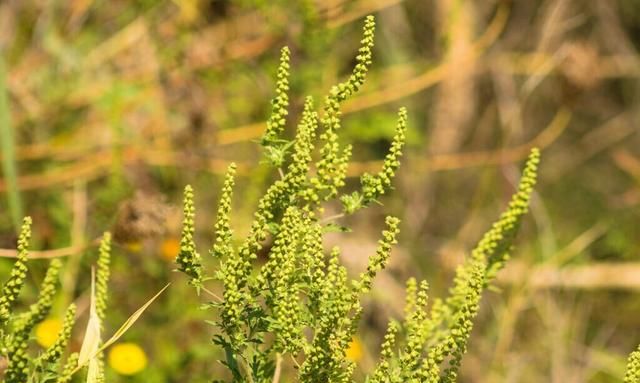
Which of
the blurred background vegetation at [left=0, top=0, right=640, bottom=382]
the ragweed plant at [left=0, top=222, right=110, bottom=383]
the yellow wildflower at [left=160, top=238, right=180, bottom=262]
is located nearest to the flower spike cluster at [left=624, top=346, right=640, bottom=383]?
the ragweed plant at [left=0, top=222, right=110, bottom=383]

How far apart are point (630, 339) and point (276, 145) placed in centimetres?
276

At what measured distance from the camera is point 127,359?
270 centimetres

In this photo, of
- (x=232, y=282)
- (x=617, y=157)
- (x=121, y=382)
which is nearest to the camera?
(x=232, y=282)

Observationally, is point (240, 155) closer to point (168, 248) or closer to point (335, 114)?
point (168, 248)

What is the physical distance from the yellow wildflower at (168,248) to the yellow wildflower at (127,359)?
1.66 feet

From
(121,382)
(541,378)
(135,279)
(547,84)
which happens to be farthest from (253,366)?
(547,84)

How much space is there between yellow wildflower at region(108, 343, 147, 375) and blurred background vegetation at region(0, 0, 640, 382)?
0.04 m

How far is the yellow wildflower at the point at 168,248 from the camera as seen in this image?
3221 mm

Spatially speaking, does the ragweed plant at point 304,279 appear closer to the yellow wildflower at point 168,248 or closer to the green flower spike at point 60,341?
the green flower spike at point 60,341

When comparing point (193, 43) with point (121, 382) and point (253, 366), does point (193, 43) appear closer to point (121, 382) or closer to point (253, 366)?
point (121, 382)

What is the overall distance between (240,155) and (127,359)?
1.35 metres

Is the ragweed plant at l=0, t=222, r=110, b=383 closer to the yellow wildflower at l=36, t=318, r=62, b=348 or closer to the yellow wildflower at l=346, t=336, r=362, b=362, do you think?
the yellow wildflower at l=36, t=318, r=62, b=348

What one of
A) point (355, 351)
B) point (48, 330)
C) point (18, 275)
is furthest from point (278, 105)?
point (355, 351)

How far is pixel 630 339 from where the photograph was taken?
385 cm
